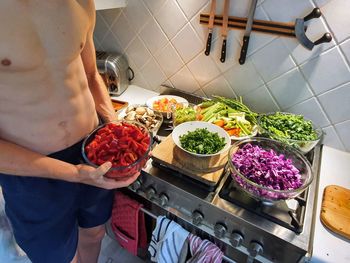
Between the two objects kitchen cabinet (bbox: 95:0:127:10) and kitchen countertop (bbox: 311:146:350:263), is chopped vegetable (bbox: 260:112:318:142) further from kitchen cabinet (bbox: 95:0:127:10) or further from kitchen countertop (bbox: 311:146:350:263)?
kitchen cabinet (bbox: 95:0:127:10)

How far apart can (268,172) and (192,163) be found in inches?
10.2

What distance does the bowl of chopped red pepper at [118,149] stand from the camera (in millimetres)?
762

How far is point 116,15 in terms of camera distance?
136 centimetres

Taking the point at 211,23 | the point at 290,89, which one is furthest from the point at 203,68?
the point at 290,89

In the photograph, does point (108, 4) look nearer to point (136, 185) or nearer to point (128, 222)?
point (136, 185)

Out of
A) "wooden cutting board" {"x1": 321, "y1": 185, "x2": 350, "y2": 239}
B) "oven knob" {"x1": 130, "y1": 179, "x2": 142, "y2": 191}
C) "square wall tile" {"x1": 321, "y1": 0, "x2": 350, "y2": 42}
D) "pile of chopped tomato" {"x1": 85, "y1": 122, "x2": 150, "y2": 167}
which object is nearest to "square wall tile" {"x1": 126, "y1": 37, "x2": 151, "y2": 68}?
"pile of chopped tomato" {"x1": 85, "y1": 122, "x2": 150, "y2": 167}

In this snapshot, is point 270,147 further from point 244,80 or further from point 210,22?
point 210,22

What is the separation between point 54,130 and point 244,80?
2.88 ft

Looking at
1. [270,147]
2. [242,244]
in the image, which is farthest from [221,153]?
[242,244]

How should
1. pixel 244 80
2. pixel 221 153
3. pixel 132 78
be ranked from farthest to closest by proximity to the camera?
pixel 132 78, pixel 244 80, pixel 221 153

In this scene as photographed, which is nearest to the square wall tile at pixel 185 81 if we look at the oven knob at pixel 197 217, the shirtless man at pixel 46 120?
the shirtless man at pixel 46 120

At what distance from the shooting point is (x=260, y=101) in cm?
119

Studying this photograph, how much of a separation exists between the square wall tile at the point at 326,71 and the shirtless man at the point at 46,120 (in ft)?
2.79

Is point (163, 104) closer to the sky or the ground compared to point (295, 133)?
closer to the sky
